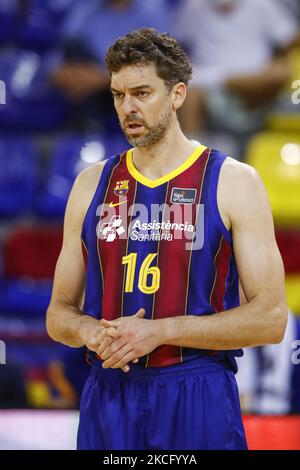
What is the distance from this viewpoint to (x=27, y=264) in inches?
291

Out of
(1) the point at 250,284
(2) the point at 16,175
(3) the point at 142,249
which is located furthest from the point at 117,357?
(2) the point at 16,175

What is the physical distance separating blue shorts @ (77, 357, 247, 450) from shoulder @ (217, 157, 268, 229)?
0.51 m

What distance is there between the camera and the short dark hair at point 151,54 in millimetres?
3410

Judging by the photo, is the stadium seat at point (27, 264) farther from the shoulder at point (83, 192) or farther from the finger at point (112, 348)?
the finger at point (112, 348)

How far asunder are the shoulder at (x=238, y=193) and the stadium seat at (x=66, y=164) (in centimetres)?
391

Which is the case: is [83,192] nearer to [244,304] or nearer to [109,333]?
[109,333]

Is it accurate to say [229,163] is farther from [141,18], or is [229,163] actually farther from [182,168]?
[141,18]

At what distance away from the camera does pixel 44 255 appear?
732cm

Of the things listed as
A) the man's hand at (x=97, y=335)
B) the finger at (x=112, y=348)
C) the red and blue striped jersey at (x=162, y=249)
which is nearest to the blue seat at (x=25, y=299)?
the red and blue striped jersey at (x=162, y=249)

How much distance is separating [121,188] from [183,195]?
244 millimetres

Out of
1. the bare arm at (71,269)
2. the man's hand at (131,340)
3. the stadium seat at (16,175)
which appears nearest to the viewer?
the man's hand at (131,340)

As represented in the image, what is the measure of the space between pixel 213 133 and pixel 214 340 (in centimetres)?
459

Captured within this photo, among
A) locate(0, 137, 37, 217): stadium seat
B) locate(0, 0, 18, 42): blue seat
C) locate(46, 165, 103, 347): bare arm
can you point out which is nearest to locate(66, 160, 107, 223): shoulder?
locate(46, 165, 103, 347): bare arm
